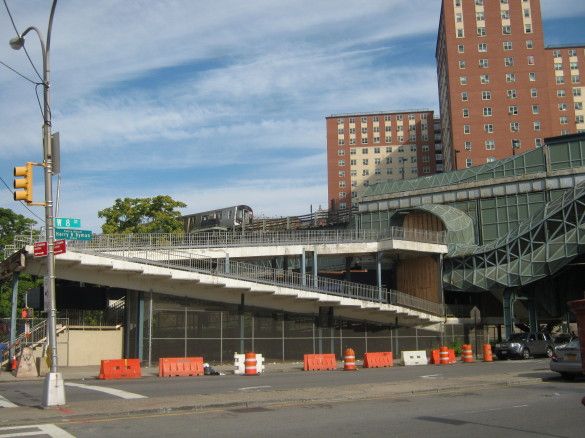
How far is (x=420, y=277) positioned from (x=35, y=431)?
4082cm

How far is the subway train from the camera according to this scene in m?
61.7

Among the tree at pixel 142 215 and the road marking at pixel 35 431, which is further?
the tree at pixel 142 215

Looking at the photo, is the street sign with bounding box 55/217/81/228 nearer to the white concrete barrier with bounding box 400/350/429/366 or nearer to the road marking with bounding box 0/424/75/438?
the road marking with bounding box 0/424/75/438

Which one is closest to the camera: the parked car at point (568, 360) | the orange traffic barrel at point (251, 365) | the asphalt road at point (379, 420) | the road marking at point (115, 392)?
the asphalt road at point (379, 420)

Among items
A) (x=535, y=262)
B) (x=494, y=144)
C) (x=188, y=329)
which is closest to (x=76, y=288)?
(x=188, y=329)

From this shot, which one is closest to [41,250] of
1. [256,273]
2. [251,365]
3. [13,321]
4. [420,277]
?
[251,365]

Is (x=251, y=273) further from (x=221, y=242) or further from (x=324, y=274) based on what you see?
(x=324, y=274)

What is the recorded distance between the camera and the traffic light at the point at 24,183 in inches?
549

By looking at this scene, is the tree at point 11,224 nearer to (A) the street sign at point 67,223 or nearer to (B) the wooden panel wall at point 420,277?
(B) the wooden panel wall at point 420,277

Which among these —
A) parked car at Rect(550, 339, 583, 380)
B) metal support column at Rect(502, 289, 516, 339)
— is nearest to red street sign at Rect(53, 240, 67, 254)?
parked car at Rect(550, 339, 583, 380)

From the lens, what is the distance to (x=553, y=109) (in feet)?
320

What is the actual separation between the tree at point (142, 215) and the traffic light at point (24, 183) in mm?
39297

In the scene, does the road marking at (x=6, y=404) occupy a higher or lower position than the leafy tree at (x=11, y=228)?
lower

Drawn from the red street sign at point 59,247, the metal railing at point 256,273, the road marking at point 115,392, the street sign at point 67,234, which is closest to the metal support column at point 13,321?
the metal railing at point 256,273
